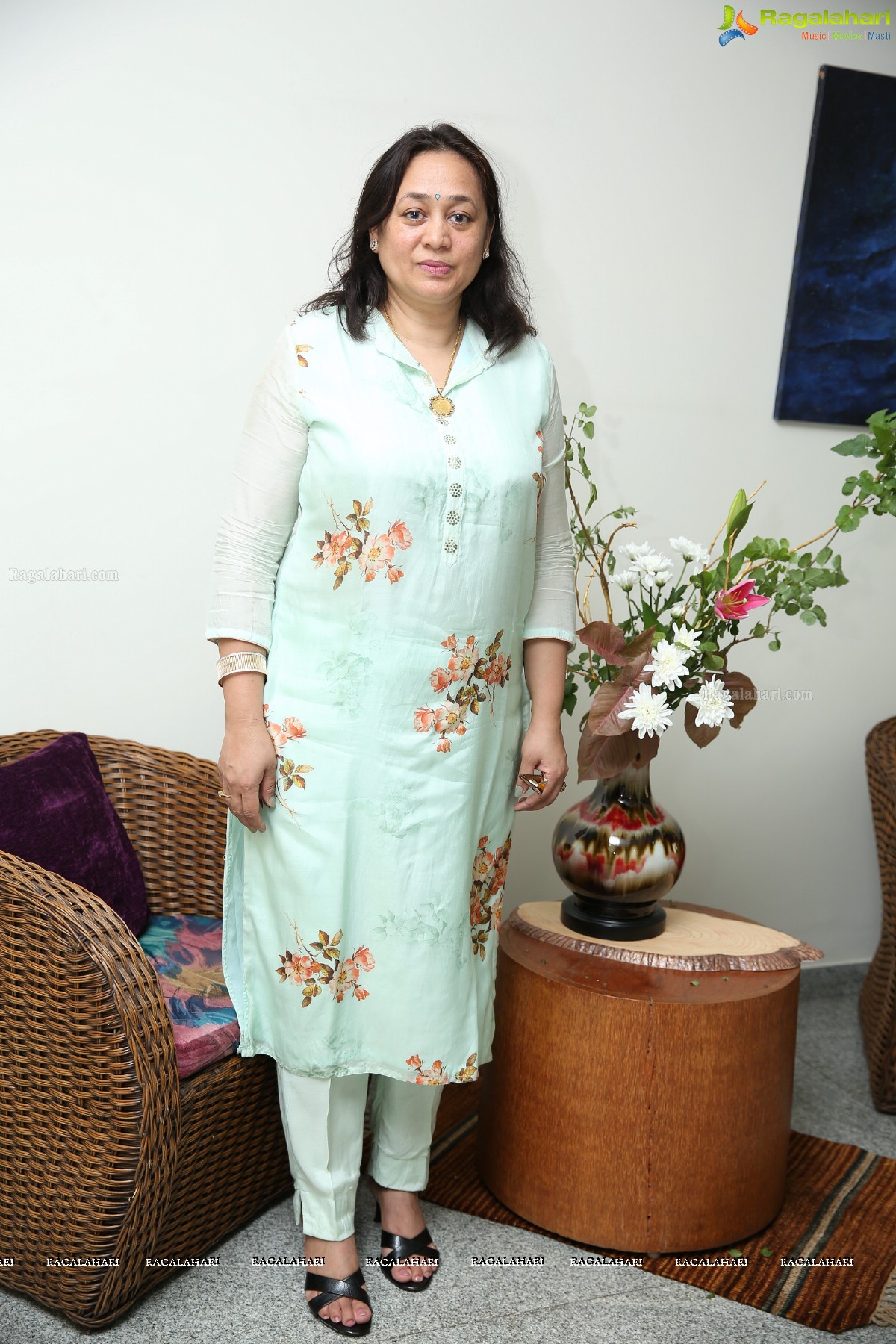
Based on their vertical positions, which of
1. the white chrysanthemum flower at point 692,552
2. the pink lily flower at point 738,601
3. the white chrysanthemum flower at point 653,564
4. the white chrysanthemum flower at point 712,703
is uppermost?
the white chrysanthemum flower at point 692,552

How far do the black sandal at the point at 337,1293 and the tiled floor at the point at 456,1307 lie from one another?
0.6 inches

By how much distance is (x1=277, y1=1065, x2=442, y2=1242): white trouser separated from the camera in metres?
1.71

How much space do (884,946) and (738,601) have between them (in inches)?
43.8

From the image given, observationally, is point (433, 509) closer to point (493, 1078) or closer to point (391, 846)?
point (391, 846)

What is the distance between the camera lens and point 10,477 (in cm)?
211

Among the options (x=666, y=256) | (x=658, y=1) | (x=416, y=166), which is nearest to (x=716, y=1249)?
(x=416, y=166)

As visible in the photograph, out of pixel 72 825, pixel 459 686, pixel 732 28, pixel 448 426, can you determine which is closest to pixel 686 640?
pixel 459 686

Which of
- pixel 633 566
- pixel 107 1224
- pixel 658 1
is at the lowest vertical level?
pixel 107 1224

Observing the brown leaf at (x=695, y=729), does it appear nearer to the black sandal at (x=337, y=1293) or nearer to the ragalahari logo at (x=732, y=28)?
the black sandal at (x=337, y=1293)

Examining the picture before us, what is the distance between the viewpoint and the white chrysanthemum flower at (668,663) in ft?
5.97

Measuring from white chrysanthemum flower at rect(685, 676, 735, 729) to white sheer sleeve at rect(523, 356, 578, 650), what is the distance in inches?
8.7

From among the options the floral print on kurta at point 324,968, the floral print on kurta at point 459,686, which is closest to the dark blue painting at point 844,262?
the floral print on kurta at point 459,686

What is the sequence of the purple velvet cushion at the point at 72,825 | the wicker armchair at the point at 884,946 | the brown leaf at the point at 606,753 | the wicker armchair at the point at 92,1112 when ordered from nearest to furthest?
1. the wicker armchair at the point at 92,1112
2. the purple velvet cushion at the point at 72,825
3. the brown leaf at the point at 606,753
4. the wicker armchair at the point at 884,946

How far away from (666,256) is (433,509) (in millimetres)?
1271
